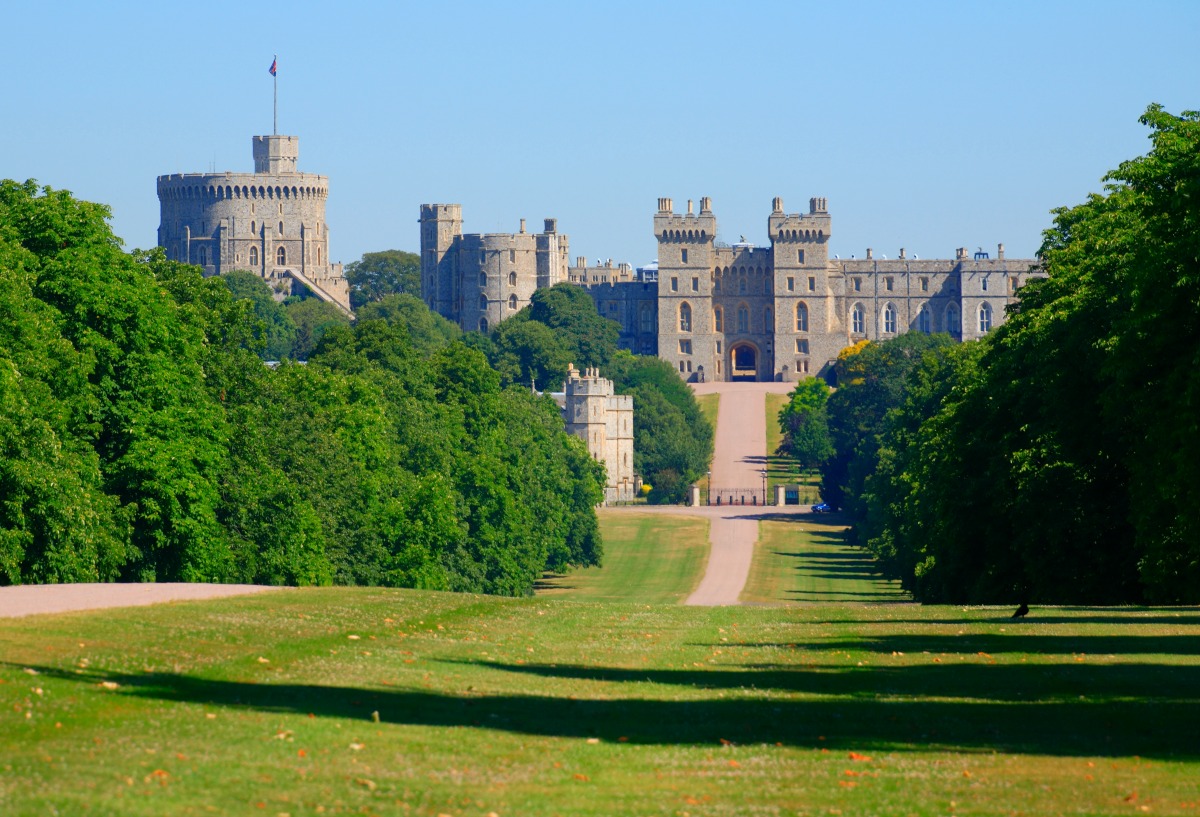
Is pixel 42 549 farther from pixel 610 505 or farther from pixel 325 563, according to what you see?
pixel 610 505

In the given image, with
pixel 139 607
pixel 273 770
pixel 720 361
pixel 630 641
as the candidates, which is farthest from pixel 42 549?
pixel 720 361

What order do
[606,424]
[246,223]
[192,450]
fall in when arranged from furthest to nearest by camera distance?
[246,223] < [606,424] < [192,450]

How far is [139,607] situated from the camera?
75.9 feet

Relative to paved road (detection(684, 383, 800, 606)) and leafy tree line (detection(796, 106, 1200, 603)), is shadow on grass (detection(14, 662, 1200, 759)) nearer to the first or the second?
leafy tree line (detection(796, 106, 1200, 603))

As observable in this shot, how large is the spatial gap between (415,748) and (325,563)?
29.2 meters

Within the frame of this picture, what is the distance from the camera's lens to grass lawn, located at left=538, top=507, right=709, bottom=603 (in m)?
67.2

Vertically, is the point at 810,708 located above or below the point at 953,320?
below

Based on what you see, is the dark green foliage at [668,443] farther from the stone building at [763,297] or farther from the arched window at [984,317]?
the arched window at [984,317]

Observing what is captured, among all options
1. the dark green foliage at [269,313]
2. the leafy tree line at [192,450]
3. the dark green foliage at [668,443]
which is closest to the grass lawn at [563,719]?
the leafy tree line at [192,450]

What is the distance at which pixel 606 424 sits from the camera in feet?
359

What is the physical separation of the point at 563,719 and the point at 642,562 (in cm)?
6202

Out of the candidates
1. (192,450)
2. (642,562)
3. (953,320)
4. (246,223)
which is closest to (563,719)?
(192,450)

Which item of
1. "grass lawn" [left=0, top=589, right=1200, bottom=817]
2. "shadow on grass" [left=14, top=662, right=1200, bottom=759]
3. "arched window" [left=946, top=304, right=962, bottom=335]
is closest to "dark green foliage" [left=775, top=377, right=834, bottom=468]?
"arched window" [left=946, top=304, right=962, bottom=335]

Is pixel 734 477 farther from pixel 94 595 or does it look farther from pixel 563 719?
pixel 563 719
